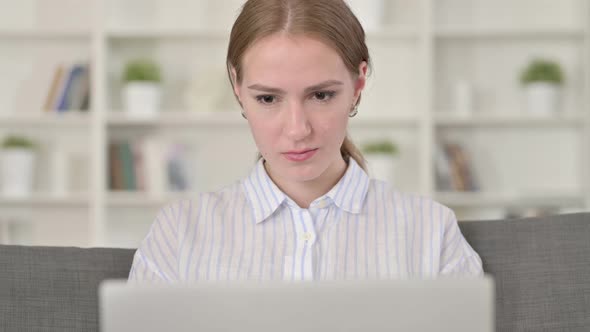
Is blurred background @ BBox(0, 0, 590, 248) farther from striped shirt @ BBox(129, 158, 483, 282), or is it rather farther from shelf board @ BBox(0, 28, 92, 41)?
striped shirt @ BBox(129, 158, 483, 282)

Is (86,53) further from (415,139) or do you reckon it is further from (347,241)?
(347,241)

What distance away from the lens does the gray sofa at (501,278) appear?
Answer: 154cm

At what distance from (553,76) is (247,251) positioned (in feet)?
8.96

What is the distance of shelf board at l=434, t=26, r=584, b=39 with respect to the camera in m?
3.95

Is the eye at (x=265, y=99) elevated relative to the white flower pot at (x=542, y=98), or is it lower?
lower

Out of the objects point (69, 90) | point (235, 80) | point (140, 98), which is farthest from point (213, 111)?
point (235, 80)

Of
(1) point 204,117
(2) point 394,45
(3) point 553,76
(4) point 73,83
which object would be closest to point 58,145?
(4) point 73,83

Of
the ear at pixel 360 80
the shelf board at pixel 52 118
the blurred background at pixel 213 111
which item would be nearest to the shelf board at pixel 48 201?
the blurred background at pixel 213 111

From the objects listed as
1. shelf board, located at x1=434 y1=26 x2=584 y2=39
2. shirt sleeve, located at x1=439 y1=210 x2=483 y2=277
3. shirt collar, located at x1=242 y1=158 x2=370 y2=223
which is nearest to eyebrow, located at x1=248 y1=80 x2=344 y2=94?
shirt collar, located at x1=242 y1=158 x2=370 y2=223

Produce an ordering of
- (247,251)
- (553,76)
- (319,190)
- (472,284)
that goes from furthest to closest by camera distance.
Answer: (553,76), (319,190), (247,251), (472,284)

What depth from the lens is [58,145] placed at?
13.7ft

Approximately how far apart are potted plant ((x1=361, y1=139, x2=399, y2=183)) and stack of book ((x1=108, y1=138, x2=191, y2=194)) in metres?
0.86

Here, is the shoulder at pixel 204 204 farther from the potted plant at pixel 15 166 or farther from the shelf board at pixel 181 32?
the potted plant at pixel 15 166

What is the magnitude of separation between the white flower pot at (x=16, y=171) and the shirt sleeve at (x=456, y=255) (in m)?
2.82
